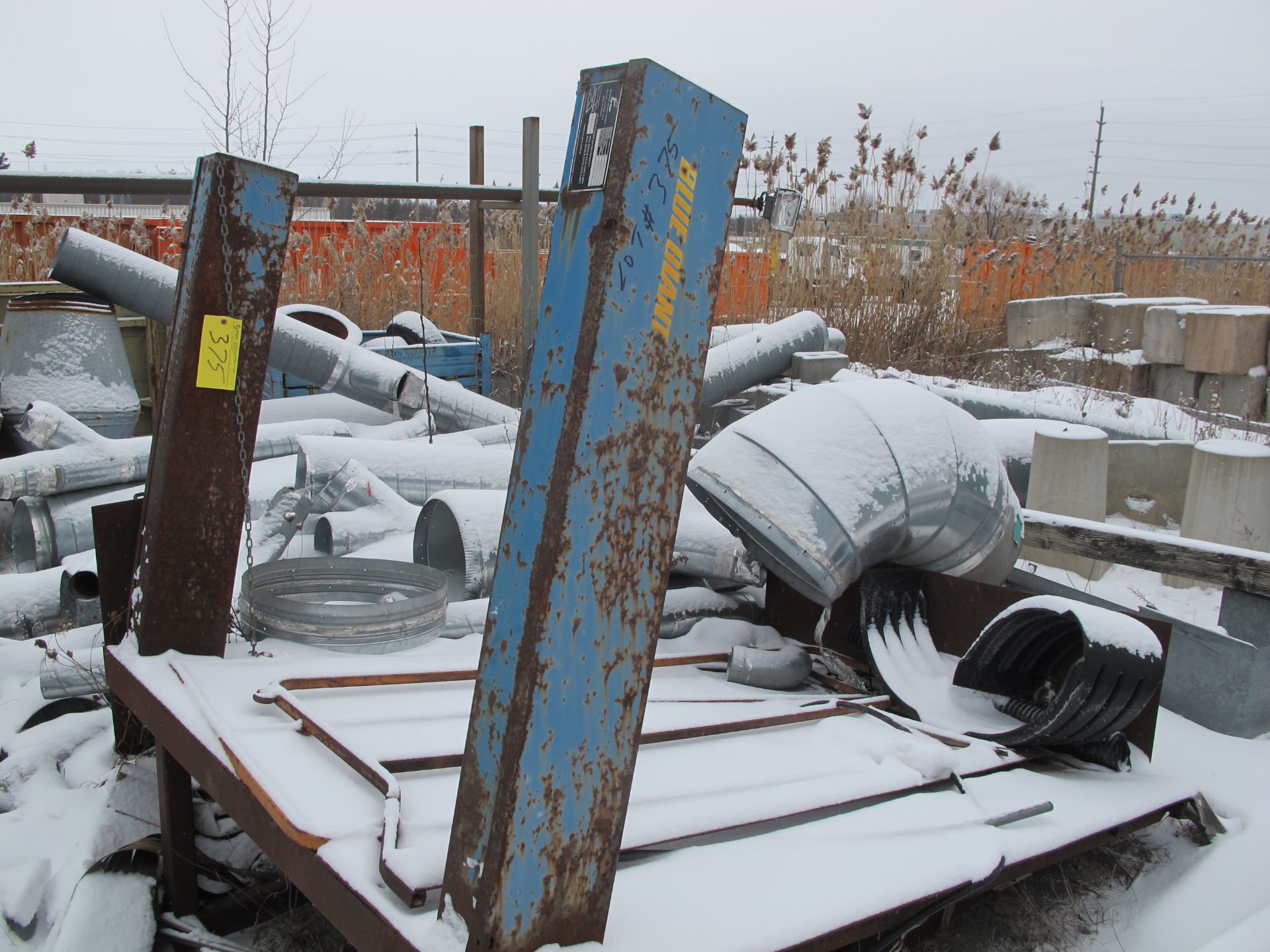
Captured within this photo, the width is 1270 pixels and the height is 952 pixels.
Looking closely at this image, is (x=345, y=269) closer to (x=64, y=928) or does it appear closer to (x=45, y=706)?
(x=45, y=706)

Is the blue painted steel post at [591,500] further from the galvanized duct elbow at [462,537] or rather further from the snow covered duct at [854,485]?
the galvanized duct elbow at [462,537]

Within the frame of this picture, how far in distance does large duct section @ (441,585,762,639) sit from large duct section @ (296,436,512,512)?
3.44 ft

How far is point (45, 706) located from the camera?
126 inches

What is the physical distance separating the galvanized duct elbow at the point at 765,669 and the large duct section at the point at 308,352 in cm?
306

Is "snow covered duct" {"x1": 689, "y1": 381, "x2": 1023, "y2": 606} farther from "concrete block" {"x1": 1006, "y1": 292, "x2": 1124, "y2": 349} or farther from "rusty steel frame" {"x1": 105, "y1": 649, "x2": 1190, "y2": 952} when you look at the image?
"concrete block" {"x1": 1006, "y1": 292, "x2": 1124, "y2": 349}

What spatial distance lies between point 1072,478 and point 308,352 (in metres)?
4.54

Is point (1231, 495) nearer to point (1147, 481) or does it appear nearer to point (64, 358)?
point (1147, 481)

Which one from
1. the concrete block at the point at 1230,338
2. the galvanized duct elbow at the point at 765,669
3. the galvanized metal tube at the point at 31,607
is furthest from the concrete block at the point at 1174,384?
the galvanized metal tube at the point at 31,607

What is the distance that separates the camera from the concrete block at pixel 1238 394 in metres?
9.62

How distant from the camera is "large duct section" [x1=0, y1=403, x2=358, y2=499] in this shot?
4.37 metres

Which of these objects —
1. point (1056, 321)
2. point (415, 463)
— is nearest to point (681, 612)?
point (415, 463)

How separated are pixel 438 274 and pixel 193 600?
30.2ft

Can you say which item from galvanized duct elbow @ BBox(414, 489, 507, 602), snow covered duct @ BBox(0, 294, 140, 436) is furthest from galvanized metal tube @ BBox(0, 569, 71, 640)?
snow covered duct @ BBox(0, 294, 140, 436)

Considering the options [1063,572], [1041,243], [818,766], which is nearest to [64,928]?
[818,766]
